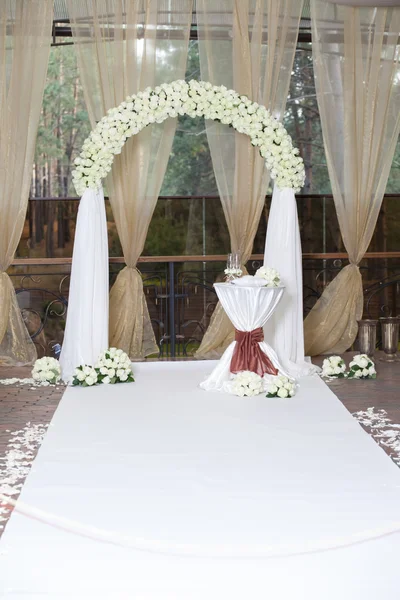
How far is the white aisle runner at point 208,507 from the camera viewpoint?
281cm

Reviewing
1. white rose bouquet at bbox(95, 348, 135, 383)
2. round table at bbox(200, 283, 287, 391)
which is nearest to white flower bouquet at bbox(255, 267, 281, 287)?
round table at bbox(200, 283, 287, 391)

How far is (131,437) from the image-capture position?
4754 millimetres

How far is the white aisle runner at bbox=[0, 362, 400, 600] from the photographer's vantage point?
9.22 feet

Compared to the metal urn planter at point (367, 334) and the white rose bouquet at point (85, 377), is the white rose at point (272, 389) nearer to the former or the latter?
the white rose bouquet at point (85, 377)

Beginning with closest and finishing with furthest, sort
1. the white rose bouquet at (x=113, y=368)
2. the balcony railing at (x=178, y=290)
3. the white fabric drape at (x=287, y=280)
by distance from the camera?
1. the white rose bouquet at (x=113, y=368)
2. the white fabric drape at (x=287, y=280)
3. the balcony railing at (x=178, y=290)

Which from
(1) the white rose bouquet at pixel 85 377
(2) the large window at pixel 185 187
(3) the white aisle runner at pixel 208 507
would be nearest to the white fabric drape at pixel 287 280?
(3) the white aisle runner at pixel 208 507

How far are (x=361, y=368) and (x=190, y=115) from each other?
2.44 meters

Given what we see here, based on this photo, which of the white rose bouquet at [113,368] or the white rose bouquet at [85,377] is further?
the white rose bouquet at [113,368]

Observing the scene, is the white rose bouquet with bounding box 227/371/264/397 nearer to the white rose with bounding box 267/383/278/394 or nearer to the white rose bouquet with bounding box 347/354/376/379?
the white rose with bounding box 267/383/278/394

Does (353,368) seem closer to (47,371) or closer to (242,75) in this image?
(47,371)

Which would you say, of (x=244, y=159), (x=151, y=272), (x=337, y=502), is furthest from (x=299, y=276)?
(x=337, y=502)

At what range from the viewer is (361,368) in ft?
21.3

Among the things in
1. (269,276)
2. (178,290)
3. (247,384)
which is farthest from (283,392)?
(178,290)

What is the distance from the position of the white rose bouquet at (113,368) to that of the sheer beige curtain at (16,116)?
1206 mm
